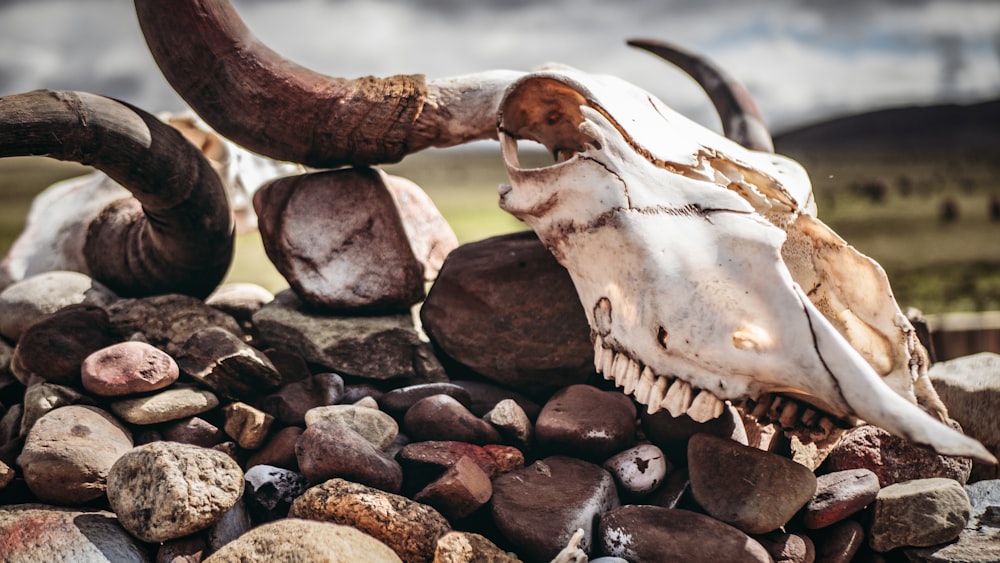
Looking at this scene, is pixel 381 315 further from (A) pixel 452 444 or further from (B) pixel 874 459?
(B) pixel 874 459

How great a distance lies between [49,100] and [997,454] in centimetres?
382

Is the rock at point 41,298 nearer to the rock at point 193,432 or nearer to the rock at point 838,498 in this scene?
the rock at point 193,432

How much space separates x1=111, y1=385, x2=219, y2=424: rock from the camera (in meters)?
2.52

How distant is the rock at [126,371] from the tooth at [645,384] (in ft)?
5.25

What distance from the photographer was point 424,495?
7.20 feet

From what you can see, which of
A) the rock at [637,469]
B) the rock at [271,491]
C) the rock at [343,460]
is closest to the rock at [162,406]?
the rock at [271,491]

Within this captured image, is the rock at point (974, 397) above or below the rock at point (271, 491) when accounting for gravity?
below

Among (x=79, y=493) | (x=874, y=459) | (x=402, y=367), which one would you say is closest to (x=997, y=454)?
(x=874, y=459)

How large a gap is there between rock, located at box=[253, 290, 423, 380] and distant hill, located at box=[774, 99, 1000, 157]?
3516 millimetres

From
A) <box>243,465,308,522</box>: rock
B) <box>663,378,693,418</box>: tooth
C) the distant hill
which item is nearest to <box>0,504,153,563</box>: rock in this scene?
<box>243,465,308,522</box>: rock

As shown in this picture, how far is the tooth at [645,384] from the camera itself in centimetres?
210

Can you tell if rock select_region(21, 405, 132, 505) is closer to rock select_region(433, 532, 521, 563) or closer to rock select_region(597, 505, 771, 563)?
rock select_region(433, 532, 521, 563)

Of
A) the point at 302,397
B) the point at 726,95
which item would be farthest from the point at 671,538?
the point at 726,95

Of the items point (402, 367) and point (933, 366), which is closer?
point (402, 367)
